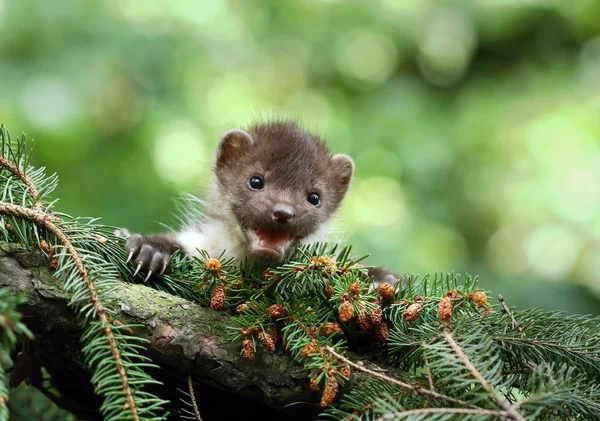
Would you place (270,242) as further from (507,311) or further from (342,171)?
(507,311)

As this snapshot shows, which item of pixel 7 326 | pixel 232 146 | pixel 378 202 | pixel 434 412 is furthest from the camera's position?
pixel 378 202

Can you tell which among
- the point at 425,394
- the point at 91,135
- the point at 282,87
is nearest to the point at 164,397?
the point at 425,394

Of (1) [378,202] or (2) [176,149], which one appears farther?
(1) [378,202]

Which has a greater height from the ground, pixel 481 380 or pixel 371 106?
pixel 371 106

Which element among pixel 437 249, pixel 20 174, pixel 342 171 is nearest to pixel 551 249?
pixel 437 249

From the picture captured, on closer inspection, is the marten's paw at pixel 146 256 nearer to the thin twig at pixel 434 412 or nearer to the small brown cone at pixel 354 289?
the small brown cone at pixel 354 289

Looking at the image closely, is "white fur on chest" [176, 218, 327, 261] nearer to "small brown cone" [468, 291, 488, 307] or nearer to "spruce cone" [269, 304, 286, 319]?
"spruce cone" [269, 304, 286, 319]

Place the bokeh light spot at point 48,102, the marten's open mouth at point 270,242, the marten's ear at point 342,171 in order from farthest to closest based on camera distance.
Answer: the bokeh light spot at point 48,102, the marten's ear at point 342,171, the marten's open mouth at point 270,242

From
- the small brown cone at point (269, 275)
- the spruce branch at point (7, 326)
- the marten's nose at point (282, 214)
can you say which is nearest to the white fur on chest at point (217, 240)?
the marten's nose at point (282, 214)
